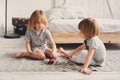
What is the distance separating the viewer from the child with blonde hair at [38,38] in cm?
258

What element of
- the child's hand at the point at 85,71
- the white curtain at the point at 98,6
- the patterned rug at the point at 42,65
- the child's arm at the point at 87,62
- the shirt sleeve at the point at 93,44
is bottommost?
the patterned rug at the point at 42,65

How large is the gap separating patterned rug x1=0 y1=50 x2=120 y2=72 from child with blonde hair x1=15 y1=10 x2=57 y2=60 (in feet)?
0.27

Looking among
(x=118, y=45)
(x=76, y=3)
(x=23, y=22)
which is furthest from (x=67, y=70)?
(x=76, y=3)

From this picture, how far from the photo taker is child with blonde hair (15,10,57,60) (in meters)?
2.58

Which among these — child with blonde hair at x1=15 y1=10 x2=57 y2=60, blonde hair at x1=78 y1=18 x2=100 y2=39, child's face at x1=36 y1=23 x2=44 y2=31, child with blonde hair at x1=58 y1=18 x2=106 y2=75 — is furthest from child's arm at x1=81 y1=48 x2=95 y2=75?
child's face at x1=36 y1=23 x2=44 y2=31

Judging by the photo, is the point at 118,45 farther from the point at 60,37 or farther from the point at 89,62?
the point at 89,62

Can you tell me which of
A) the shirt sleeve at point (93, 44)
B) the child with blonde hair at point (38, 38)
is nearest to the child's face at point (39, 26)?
the child with blonde hair at point (38, 38)

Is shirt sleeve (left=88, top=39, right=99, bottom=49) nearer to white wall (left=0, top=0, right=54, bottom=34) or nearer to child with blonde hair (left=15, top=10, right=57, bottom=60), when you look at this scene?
child with blonde hair (left=15, top=10, right=57, bottom=60)

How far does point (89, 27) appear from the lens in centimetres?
228

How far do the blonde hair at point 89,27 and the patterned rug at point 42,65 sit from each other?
1.00 ft

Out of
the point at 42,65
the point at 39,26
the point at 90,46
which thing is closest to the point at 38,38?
the point at 39,26

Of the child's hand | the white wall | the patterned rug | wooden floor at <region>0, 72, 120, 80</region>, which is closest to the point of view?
wooden floor at <region>0, 72, 120, 80</region>

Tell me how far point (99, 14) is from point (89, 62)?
2.26 meters

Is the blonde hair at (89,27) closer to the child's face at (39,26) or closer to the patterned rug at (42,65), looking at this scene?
the patterned rug at (42,65)
